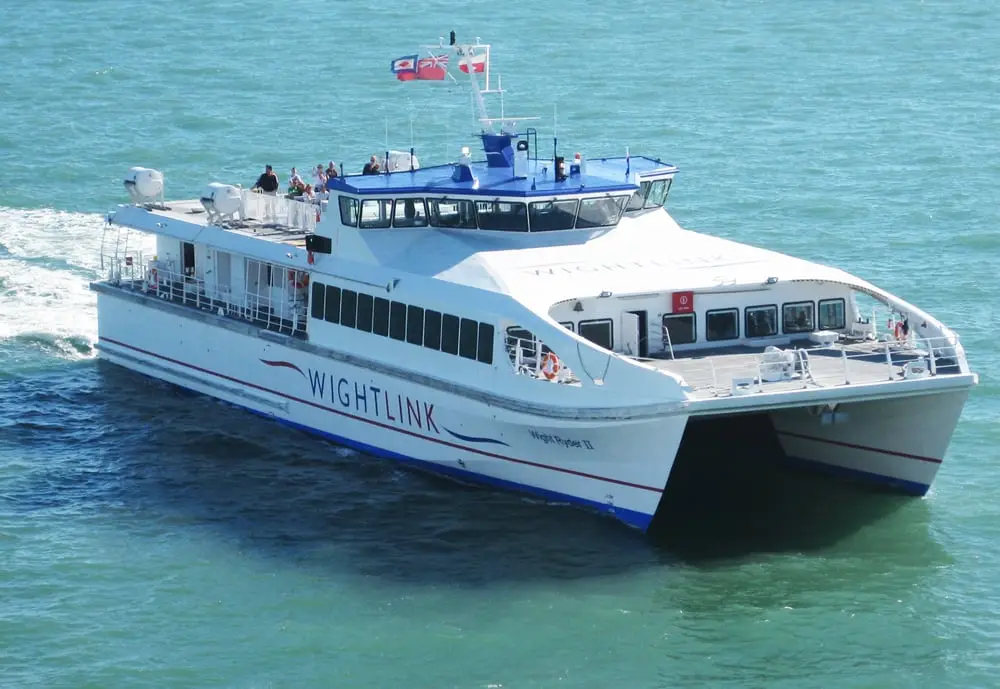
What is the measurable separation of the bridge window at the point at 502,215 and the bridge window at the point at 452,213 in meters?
0.17

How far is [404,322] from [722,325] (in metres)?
5.18

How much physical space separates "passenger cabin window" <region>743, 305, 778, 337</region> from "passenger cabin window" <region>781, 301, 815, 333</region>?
0.16 meters

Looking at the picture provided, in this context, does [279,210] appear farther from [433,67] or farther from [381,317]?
[381,317]

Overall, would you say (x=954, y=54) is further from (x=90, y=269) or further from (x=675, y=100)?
(x=90, y=269)

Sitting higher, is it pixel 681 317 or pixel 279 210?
pixel 279 210

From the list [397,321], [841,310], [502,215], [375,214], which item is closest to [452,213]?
[502,215]

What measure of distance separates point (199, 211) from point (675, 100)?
970 inches

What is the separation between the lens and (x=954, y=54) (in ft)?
208

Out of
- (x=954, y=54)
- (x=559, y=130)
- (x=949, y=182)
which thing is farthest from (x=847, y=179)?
(x=954, y=54)

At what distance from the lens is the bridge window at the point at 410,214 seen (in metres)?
29.9

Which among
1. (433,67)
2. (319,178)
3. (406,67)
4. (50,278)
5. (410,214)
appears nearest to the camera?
(410,214)

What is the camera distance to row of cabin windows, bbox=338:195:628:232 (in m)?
29.3

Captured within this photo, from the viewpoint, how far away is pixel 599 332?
90.6ft

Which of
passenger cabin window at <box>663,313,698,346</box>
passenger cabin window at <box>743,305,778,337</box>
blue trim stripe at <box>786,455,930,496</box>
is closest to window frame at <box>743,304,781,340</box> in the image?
passenger cabin window at <box>743,305,778,337</box>
